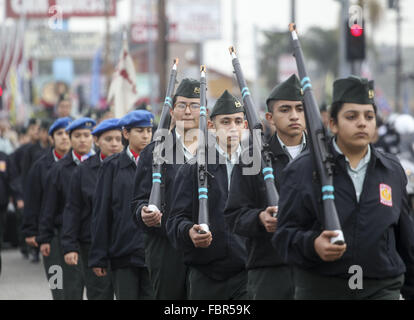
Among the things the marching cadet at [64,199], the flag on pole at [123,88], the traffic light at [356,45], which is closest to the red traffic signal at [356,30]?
the traffic light at [356,45]

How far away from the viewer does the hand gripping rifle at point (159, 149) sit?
718 centimetres

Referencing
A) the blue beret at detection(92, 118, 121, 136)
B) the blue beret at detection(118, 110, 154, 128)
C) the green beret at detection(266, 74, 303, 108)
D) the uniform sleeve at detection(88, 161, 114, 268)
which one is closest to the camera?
the green beret at detection(266, 74, 303, 108)

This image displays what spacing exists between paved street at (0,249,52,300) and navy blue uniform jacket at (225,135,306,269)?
18.8 feet

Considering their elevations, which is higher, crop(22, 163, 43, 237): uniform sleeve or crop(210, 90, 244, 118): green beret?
crop(210, 90, 244, 118): green beret

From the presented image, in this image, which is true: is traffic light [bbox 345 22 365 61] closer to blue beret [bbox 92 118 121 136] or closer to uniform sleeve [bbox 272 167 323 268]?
blue beret [bbox 92 118 121 136]

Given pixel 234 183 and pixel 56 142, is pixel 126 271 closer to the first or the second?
pixel 234 183

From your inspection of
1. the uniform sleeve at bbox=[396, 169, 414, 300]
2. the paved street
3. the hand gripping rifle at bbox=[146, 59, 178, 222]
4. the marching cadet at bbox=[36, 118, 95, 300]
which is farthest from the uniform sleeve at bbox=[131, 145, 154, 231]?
the paved street

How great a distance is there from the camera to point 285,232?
521cm

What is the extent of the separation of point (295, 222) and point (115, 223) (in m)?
3.40

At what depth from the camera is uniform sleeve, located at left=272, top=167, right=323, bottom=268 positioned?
513cm

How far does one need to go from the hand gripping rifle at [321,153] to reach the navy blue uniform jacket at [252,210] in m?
0.87

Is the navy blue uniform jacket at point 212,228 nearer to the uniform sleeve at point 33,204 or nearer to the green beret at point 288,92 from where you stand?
the green beret at point 288,92

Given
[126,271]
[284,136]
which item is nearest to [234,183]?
[284,136]

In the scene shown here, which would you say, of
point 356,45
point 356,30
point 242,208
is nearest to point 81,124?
point 242,208
